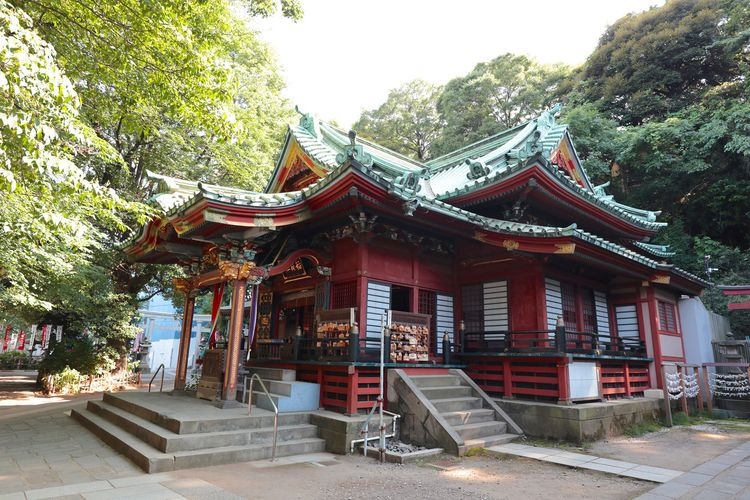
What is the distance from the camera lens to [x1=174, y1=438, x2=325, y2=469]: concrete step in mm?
6154

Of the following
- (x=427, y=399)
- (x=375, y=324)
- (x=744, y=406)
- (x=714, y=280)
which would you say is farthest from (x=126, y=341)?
(x=714, y=280)

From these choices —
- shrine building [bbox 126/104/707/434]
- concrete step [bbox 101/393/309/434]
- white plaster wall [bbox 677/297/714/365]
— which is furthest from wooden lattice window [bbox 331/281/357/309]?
white plaster wall [bbox 677/297/714/365]

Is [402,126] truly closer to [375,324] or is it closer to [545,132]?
[545,132]

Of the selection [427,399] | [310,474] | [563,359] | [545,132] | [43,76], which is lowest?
[310,474]

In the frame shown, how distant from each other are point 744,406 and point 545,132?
9472 mm

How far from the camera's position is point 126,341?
18016 millimetres

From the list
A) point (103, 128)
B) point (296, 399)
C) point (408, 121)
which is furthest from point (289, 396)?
point (408, 121)

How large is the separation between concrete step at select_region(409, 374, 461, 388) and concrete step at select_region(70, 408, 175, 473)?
4.69 meters

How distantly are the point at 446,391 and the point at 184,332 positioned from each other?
7.18m

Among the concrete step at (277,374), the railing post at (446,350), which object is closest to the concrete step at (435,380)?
the railing post at (446,350)

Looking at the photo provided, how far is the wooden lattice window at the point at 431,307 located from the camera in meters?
10.4

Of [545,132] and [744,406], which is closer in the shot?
[744,406]

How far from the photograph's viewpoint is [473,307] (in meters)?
10.9

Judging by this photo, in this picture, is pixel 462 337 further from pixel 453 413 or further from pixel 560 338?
pixel 453 413
